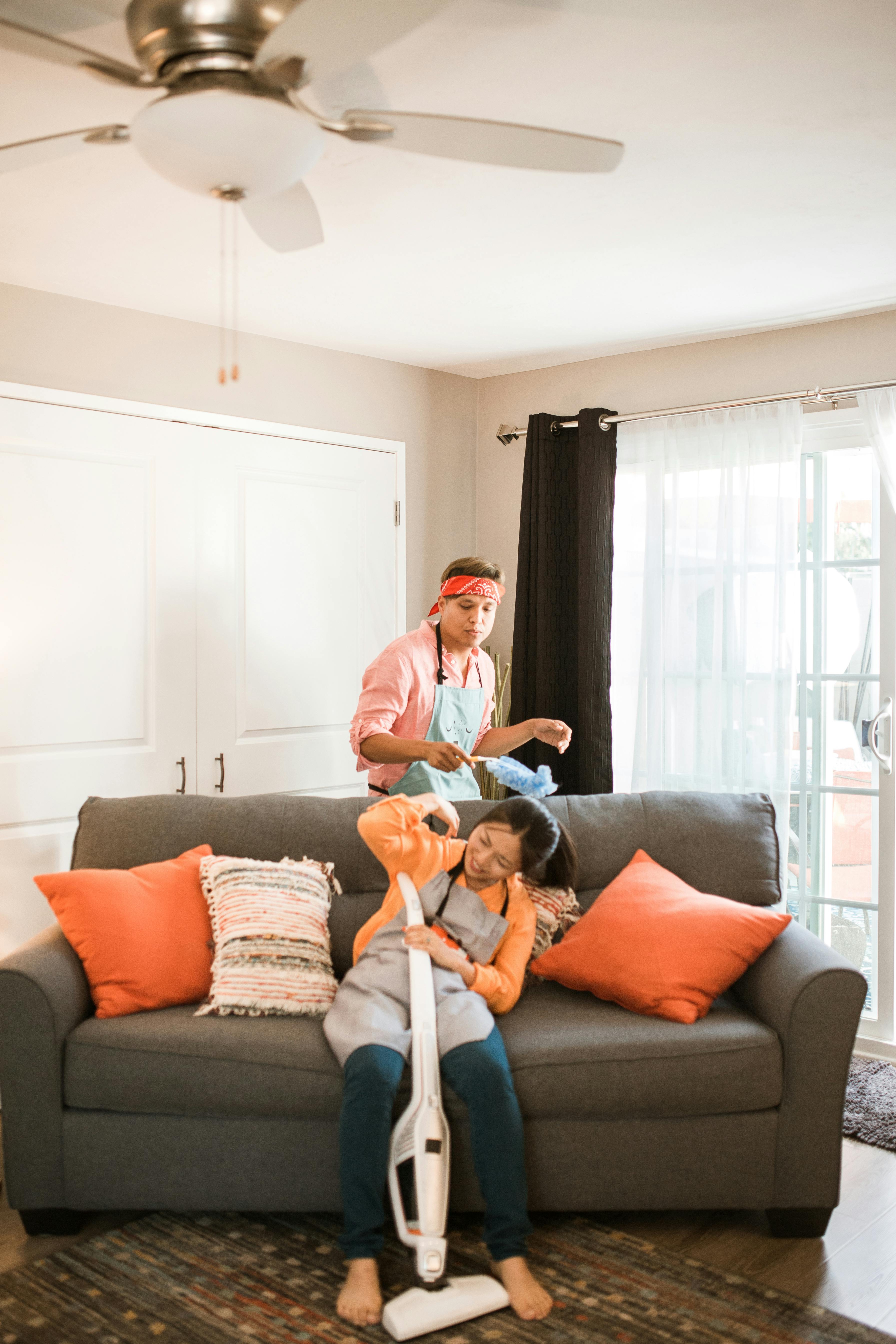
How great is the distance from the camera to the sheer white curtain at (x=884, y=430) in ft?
11.5

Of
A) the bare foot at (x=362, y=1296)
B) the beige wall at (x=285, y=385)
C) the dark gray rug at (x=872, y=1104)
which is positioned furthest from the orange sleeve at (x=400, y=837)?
the beige wall at (x=285, y=385)

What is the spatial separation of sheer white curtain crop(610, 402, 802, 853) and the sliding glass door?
0.10 metres

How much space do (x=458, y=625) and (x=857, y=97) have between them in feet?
5.57

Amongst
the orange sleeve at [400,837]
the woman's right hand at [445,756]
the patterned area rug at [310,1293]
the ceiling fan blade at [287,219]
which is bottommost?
the patterned area rug at [310,1293]

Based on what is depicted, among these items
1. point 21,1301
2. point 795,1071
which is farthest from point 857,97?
point 21,1301

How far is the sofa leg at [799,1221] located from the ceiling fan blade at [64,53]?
99.6 inches

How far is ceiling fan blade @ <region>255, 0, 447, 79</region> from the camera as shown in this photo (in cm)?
172

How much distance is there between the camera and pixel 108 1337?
6.65 feet

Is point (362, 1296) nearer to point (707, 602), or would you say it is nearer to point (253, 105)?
point (253, 105)

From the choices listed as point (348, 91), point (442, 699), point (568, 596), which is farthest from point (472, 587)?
point (348, 91)

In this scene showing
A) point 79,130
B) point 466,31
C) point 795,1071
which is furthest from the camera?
point 795,1071

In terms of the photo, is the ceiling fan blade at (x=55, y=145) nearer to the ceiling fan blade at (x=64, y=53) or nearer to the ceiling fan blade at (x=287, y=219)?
the ceiling fan blade at (x=64, y=53)

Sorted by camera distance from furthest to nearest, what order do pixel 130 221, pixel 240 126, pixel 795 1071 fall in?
1. pixel 130 221
2. pixel 795 1071
3. pixel 240 126

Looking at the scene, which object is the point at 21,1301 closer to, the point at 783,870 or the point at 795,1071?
the point at 795,1071
